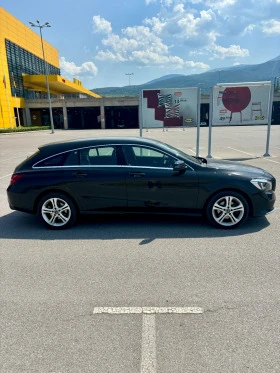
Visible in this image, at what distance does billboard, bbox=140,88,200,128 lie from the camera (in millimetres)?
11164

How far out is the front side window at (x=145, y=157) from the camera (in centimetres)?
459

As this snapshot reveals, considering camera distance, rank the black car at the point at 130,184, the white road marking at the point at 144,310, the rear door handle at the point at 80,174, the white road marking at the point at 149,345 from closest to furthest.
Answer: the white road marking at the point at 149,345 < the white road marking at the point at 144,310 < the black car at the point at 130,184 < the rear door handle at the point at 80,174

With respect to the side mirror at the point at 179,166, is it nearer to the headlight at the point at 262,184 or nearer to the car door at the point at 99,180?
the car door at the point at 99,180

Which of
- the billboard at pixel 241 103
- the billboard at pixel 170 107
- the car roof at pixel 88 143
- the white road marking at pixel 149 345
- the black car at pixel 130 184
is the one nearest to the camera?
the white road marking at pixel 149 345

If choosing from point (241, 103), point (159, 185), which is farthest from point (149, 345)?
point (241, 103)

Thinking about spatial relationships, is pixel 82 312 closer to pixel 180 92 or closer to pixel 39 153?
pixel 39 153

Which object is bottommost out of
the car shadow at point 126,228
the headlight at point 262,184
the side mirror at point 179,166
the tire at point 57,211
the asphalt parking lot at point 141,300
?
the asphalt parking lot at point 141,300

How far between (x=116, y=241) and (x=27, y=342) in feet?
6.57

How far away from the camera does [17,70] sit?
43.7 m

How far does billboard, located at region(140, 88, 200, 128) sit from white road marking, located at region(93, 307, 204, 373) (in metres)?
9.48

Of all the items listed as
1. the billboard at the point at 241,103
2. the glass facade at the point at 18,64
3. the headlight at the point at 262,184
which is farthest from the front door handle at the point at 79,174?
the glass facade at the point at 18,64

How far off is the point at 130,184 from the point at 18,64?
158 ft

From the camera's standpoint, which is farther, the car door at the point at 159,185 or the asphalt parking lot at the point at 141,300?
the car door at the point at 159,185

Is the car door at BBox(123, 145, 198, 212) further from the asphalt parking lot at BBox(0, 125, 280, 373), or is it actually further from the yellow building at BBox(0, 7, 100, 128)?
the yellow building at BBox(0, 7, 100, 128)
